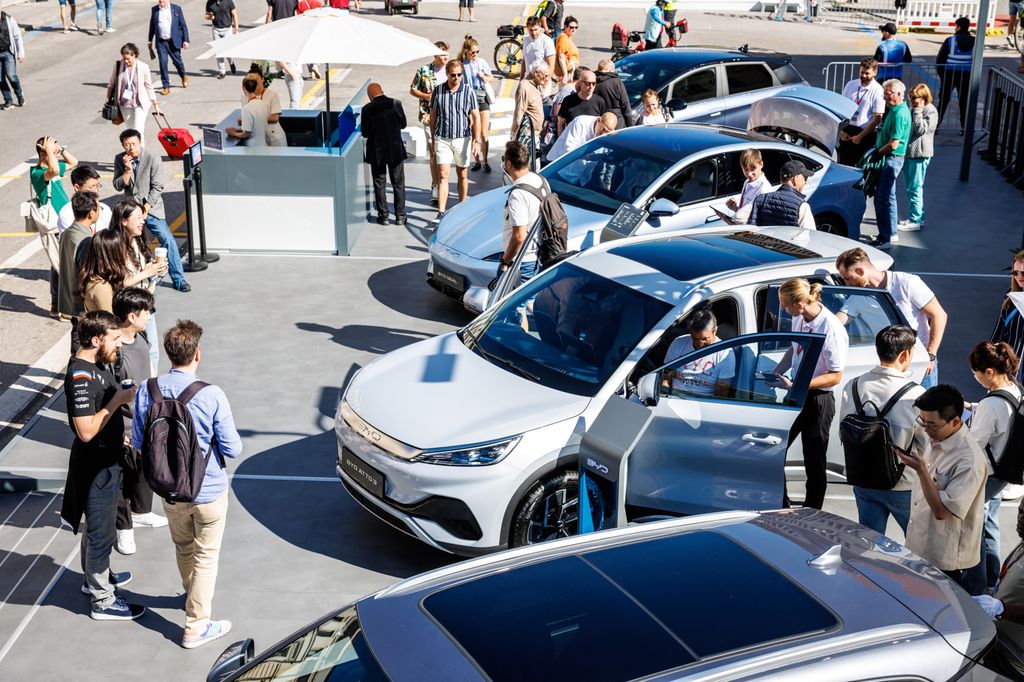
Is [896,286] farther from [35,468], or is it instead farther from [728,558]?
[35,468]

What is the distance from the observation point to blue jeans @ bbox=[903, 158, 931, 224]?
13.9m

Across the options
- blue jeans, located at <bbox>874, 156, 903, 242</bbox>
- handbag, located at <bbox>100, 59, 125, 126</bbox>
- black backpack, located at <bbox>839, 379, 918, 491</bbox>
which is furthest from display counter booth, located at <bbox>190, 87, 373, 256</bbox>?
black backpack, located at <bbox>839, 379, 918, 491</bbox>

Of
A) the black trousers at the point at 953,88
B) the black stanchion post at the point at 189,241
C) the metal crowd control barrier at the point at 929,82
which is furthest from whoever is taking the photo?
the metal crowd control barrier at the point at 929,82

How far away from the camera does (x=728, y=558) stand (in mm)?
4098

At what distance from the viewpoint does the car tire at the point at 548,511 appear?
6.71 meters

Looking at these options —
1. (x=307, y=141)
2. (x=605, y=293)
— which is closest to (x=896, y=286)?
(x=605, y=293)

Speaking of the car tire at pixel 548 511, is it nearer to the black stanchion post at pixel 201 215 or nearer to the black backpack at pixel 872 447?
the black backpack at pixel 872 447

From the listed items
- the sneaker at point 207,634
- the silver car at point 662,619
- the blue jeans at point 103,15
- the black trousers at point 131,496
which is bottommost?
the sneaker at point 207,634

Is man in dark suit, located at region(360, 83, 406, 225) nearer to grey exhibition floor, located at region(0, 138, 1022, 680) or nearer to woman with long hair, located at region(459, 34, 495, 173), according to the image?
grey exhibition floor, located at region(0, 138, 1022, 680)

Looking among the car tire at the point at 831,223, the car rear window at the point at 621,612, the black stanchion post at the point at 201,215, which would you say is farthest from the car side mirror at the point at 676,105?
the car rear window at the point at 621,612

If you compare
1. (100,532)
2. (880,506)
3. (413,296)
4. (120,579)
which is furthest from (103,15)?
(880,506)

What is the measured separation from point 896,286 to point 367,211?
8012 mm

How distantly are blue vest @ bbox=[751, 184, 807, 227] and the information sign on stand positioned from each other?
4274 millimetres

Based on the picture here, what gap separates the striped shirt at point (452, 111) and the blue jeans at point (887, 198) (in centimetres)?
490
